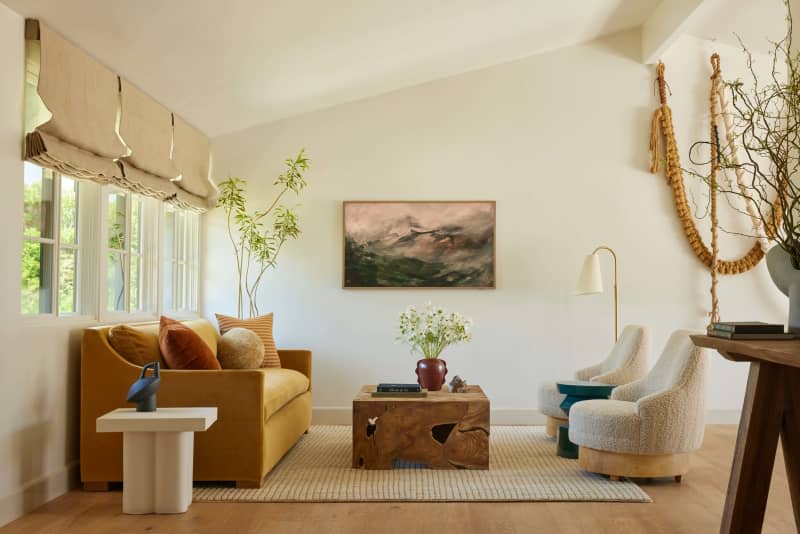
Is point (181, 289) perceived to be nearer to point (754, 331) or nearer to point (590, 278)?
point (590, 278)

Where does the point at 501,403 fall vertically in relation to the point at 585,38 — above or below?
below

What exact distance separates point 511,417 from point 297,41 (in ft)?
11.6

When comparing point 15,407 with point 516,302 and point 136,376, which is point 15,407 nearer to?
point 136,376

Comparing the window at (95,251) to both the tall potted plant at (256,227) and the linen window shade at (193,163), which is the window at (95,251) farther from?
the tall potted plant at (256,227)

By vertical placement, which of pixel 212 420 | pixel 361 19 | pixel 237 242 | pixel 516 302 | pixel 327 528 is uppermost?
pixel 361 19

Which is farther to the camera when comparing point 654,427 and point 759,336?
point 654,427

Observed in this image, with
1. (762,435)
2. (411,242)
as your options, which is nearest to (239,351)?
(411,242)

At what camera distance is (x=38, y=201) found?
425 centimetres

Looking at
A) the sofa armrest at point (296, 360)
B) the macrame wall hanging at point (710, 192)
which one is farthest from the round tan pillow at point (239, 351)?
the macrame wall hanging at point (710, 192)

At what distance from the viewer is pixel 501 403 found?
6.86 meters

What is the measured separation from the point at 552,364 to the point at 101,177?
399 cm

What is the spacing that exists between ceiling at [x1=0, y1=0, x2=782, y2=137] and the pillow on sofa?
1.55m

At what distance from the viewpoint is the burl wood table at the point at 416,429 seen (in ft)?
16.2

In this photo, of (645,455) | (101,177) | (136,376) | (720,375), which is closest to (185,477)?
(136,376)
